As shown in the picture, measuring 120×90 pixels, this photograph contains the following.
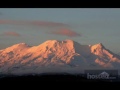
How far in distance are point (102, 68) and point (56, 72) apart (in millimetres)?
965

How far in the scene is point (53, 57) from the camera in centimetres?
585

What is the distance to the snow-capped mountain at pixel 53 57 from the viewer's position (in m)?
5.74

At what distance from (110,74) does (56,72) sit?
112 cm

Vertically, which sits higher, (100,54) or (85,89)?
(100,54)

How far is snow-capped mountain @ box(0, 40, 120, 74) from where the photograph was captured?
226 inches

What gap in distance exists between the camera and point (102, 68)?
A: 5785 mm
